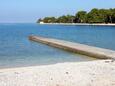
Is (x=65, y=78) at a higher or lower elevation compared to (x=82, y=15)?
higher

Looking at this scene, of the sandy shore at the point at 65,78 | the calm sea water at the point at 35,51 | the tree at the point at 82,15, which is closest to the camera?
the sandy shore at the point at 65,78

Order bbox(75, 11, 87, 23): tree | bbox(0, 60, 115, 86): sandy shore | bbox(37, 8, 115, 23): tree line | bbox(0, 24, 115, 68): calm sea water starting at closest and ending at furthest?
bbox(0, 60, 115, 86): sandy shore → bbox(0, 24, 115, 68): calm sea water → bbox(37, 8, 115, 23): tree line → bbox(75, 11, 87, 23): tree

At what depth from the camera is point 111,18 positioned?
6024 inches

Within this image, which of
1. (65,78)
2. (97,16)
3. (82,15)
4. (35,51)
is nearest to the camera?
(65,78)

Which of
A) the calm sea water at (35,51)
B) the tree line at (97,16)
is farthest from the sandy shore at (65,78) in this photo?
the tree line at (97,16)

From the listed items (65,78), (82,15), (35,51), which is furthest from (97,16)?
(65,78)

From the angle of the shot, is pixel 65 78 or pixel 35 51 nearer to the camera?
pixel 65 78

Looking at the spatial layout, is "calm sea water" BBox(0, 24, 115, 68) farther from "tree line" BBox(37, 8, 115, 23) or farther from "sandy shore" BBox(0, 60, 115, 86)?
"tree line" BBox(37, 8, 115, 23)

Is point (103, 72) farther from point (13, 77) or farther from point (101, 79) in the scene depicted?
point (13, 77)

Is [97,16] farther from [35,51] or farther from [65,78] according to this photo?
[65,78]

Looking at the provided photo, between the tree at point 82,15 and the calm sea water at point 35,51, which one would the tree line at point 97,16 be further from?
the calm sea water at point 35,51

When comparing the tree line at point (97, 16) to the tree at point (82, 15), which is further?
the tree at point (82, 15)

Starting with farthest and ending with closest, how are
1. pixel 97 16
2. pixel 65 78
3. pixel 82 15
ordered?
pixel 82 15 → pixel 97 16 → pixel 65 78

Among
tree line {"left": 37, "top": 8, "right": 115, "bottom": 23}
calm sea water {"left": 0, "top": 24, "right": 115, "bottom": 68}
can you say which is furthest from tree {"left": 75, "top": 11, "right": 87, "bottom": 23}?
calm sea water {"left": 0, "top": 24, "right": 115, "bottom": 68}
